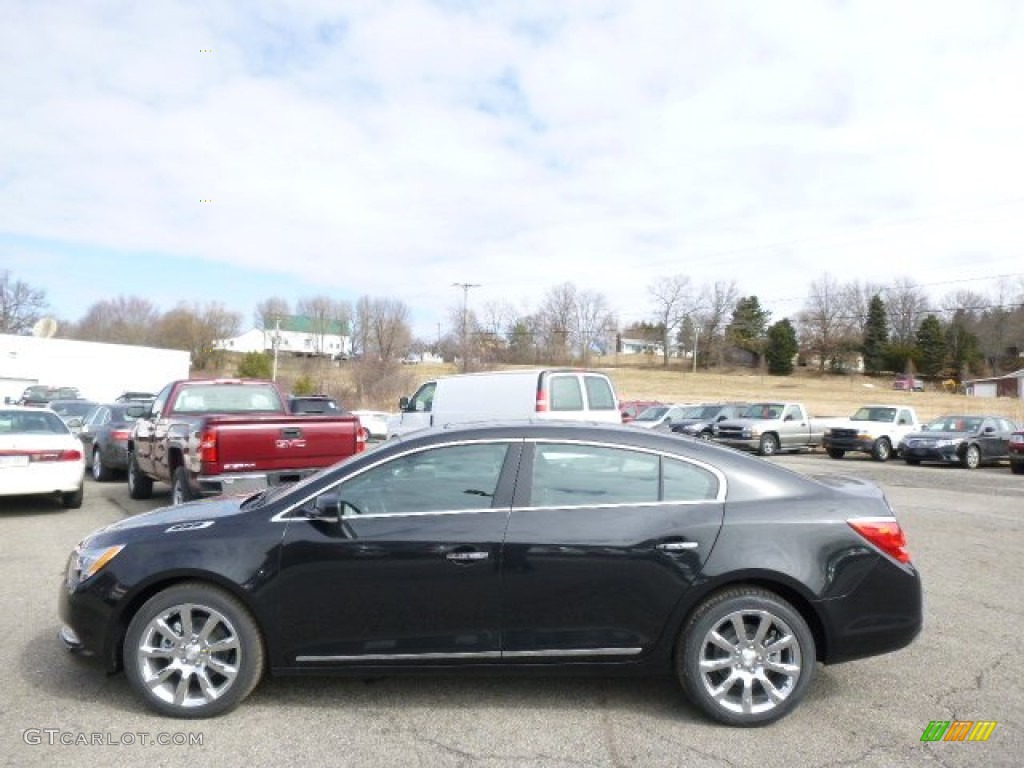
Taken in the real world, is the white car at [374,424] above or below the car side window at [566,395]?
below

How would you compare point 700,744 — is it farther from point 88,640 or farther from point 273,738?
point 88,640

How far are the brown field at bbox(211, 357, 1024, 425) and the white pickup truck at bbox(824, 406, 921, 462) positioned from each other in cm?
Result: 2366

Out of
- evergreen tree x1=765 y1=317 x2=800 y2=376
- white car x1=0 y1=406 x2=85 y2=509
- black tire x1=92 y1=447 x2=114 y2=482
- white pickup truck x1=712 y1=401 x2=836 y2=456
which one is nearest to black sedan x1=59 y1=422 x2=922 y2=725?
white car x1=0 y1=406 x2=85 y2=509

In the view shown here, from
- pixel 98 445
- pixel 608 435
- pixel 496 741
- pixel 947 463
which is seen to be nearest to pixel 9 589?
pixel 496 741

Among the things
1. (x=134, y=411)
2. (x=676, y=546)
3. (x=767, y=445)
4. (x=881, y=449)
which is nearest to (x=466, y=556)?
(x=676, y=546)

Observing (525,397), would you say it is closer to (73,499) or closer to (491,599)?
(73,499)

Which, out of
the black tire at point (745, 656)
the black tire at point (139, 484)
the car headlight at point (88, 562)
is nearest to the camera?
the black tire at point (745, 656)

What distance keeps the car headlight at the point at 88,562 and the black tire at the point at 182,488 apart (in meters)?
4.86

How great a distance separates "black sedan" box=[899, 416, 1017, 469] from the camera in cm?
2262

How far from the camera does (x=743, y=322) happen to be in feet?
347

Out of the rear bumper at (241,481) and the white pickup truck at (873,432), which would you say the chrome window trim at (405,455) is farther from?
the white pickup truck at (873,432)

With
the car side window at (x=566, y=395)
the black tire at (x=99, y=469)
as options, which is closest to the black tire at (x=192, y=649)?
the car side window at (x=566, y=395)

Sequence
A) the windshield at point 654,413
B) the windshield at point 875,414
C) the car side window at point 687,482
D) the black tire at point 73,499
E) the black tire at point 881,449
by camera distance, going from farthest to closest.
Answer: the windshield at point 654,413 → the windshield at point 875,414 → the black tire at point 881,449 → the black tire at point 73,499 → the car side window at point 687,482

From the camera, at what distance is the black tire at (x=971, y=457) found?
2267 cm
